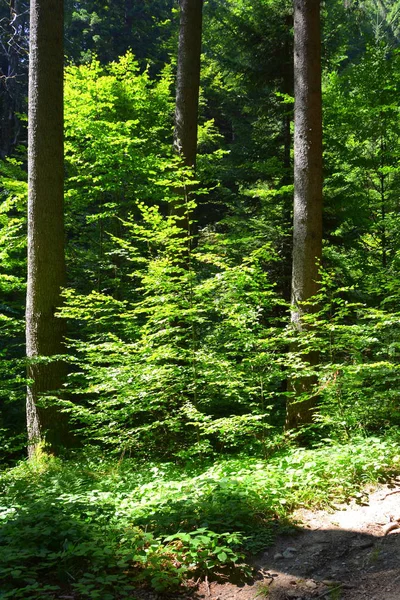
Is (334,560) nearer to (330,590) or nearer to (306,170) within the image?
(330,590)

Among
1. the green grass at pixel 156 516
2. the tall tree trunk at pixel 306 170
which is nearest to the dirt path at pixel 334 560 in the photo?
the green grass at pixel 156 516

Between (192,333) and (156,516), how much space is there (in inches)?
102

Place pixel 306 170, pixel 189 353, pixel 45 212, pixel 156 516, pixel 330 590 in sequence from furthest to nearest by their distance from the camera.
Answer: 1. pixel 45 212
2. pixel 306 170
3. pixel 189 353
4. pixel 156 516
5. pixel 330 590

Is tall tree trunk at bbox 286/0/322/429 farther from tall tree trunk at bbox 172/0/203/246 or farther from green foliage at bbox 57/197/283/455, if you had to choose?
tall tree trunk at bbox 172/0/203/246

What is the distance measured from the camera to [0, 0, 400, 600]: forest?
3.54 meters

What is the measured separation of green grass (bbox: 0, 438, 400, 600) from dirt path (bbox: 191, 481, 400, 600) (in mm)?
145

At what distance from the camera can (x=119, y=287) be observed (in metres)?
9.30

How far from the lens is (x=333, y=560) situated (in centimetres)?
326

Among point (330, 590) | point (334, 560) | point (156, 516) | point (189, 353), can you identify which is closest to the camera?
point (330, 590)

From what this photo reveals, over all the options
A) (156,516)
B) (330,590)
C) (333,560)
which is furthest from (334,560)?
(156,516)

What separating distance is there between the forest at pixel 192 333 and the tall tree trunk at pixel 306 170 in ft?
0.09

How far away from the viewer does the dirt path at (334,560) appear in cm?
291

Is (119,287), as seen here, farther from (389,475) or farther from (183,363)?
(389,475)

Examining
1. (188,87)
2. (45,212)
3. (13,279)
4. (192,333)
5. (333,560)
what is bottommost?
(333,560)
